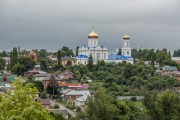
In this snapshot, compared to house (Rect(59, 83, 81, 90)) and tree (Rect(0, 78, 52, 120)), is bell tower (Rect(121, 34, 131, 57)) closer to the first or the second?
house (Rect(59, 83, 81, 90))

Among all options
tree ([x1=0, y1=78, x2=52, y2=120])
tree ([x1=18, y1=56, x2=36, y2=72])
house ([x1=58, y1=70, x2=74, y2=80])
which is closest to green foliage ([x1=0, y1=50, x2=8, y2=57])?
tree ([x1=18, y1=56, x2=36, y2=72])

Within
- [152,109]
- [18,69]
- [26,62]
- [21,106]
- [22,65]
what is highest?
[26,62]

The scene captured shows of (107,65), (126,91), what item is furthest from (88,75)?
(126,91)

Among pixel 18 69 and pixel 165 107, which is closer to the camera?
pixel 165 107

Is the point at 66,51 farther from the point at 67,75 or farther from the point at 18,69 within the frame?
the point at 67,75

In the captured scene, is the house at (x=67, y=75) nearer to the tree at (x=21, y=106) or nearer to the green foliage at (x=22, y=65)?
the green foliage at (x=22, y=65)

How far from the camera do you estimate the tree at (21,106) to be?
12039mm

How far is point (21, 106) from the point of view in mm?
12617

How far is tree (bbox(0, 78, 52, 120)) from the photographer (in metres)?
12.0

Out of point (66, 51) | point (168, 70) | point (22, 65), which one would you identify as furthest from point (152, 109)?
point (66, 51)

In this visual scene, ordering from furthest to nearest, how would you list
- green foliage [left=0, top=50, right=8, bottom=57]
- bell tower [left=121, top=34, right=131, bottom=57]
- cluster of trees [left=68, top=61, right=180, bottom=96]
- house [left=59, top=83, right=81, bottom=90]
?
green foliage [left=0, top=50, right=8, bottom=57] < bell tower [left=121, top=34, right=131, bottom=57] < house [left=59, top=83, right=81, bottom=90] < cluster of trees [left=68, top=61, right=180, bottom=96]

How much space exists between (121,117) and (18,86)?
16592mm

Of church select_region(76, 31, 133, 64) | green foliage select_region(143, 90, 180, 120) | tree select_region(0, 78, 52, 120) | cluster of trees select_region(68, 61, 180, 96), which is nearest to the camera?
tree select_region(0, 78, 52, 120)

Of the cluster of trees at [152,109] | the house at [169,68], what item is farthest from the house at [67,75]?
the cluster of trees at [152,109]
